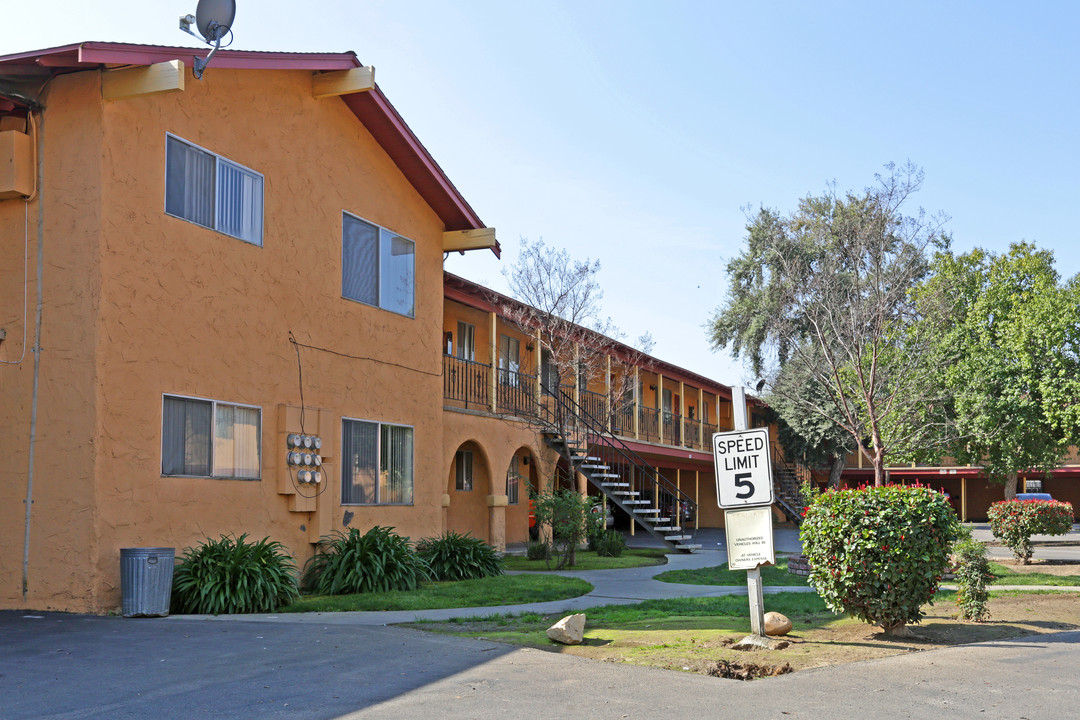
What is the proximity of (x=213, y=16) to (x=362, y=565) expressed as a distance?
277 inches

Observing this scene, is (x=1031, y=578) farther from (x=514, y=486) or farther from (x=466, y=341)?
(x=466, y=341)

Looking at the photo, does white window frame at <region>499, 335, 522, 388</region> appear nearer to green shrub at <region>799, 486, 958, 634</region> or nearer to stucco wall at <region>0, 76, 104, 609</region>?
stucco wall at <region>0, 76, 104, 609</region>

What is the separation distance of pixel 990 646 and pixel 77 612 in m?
8.94

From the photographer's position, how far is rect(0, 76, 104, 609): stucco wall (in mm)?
10570

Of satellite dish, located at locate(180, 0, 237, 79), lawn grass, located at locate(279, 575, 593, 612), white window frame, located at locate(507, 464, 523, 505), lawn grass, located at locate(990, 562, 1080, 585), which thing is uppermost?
satellite dish, located at locate(180, 0, 237, 79)

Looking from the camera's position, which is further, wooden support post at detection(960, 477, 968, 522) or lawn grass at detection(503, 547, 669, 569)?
wooden support post at detection(960, 477, 968, 522)

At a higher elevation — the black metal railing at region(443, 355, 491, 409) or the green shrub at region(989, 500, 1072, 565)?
the black metal railing at region(443, 355, 491, 409)

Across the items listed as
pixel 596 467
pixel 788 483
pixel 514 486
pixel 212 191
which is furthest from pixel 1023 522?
pixel 788 483

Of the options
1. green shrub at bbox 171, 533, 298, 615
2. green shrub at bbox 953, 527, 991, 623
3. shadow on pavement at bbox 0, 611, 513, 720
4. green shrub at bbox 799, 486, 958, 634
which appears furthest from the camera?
green shrub at bbox 171, 533, 298, 615

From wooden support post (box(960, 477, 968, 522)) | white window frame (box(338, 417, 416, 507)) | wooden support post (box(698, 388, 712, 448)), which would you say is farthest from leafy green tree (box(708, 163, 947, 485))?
wooden support post (box(960, 477, 968, 522))

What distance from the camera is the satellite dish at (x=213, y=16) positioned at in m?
10.5

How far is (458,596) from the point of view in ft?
42.2

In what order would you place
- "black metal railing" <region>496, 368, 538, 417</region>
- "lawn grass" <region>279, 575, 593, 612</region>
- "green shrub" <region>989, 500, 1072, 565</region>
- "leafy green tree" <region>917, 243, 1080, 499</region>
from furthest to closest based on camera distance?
1. "leafy green tree" <region>917, 243, 1080, 499</region>
2. "black metal railing" <region>496, 368, 538, 417</region>
3. "green shrub" <region>989, 500, 1072, 565</region>
4. "lawn grass" <region>279, 575, 593, 612</region>

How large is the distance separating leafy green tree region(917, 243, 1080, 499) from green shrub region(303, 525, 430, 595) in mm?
20352
